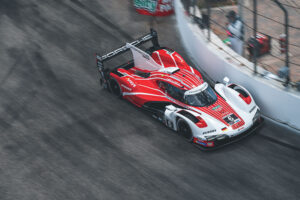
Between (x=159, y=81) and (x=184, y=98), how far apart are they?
114 cm

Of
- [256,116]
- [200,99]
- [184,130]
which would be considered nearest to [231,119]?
[256,116]

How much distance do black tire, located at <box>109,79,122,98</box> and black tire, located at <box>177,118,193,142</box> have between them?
2773 millimetres

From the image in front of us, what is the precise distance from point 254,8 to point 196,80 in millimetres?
2616

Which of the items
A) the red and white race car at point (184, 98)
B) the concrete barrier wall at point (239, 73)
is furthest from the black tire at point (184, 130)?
the concrete barrier wall at point (239, 73)

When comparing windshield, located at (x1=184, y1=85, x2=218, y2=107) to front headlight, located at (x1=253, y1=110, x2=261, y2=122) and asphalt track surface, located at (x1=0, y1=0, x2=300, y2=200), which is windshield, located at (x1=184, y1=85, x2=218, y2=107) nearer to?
asphalt track surface, located at (x1=0, y1=0, x2=300, y2=200)

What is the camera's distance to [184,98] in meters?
12.6

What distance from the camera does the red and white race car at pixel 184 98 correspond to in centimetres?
1191

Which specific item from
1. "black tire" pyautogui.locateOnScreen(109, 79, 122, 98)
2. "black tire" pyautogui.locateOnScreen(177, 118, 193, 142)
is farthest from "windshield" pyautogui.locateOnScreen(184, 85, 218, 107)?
"black tire" pyautogui.locateOnScreen(109, 79, 122, 98)

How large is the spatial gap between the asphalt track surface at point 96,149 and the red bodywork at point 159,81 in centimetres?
61

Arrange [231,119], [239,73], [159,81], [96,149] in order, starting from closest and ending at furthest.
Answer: [231,119], [96,149], [159,81], [239,73]

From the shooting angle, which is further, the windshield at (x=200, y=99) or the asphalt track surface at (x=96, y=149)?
the windshield at (x=200, y=99)

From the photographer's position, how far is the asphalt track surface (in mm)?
10945

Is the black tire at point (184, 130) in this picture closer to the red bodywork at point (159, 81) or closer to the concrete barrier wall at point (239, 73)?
the red bodywork at point (159, 81)

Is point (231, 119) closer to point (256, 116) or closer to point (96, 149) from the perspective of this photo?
point (256, 116)
